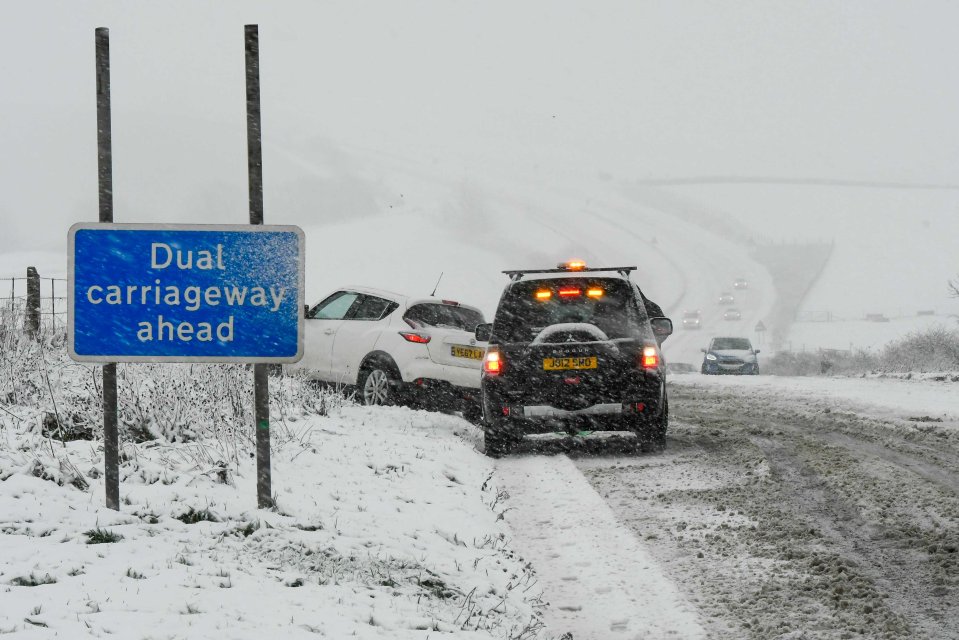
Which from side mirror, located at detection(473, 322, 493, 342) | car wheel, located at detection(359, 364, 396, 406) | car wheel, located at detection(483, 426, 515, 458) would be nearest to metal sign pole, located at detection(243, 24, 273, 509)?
car wheel, located at detection(483, 426, 515, 458)

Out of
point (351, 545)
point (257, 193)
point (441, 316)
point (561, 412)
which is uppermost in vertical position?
point (257, 193)

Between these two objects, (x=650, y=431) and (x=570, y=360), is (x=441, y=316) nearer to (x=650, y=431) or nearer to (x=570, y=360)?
(x=570, y=360)

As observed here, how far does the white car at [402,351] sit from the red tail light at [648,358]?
2624 millimetres

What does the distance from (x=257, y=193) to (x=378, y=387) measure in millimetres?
5977

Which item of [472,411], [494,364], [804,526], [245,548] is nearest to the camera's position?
[245,548]

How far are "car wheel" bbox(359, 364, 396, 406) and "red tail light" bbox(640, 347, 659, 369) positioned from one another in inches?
129

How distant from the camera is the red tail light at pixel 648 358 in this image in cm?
938

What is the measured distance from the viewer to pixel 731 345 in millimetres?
32312

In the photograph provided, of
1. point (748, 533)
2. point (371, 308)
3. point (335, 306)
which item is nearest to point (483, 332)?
point (371, 308)

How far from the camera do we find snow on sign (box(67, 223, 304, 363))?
5434mm

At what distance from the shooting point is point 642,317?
9.49 metres

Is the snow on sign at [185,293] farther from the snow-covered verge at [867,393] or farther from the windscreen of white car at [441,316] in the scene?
the snow-covered verge at [867,393]

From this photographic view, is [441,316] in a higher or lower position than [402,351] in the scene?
higher

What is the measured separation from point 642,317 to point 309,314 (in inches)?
200
